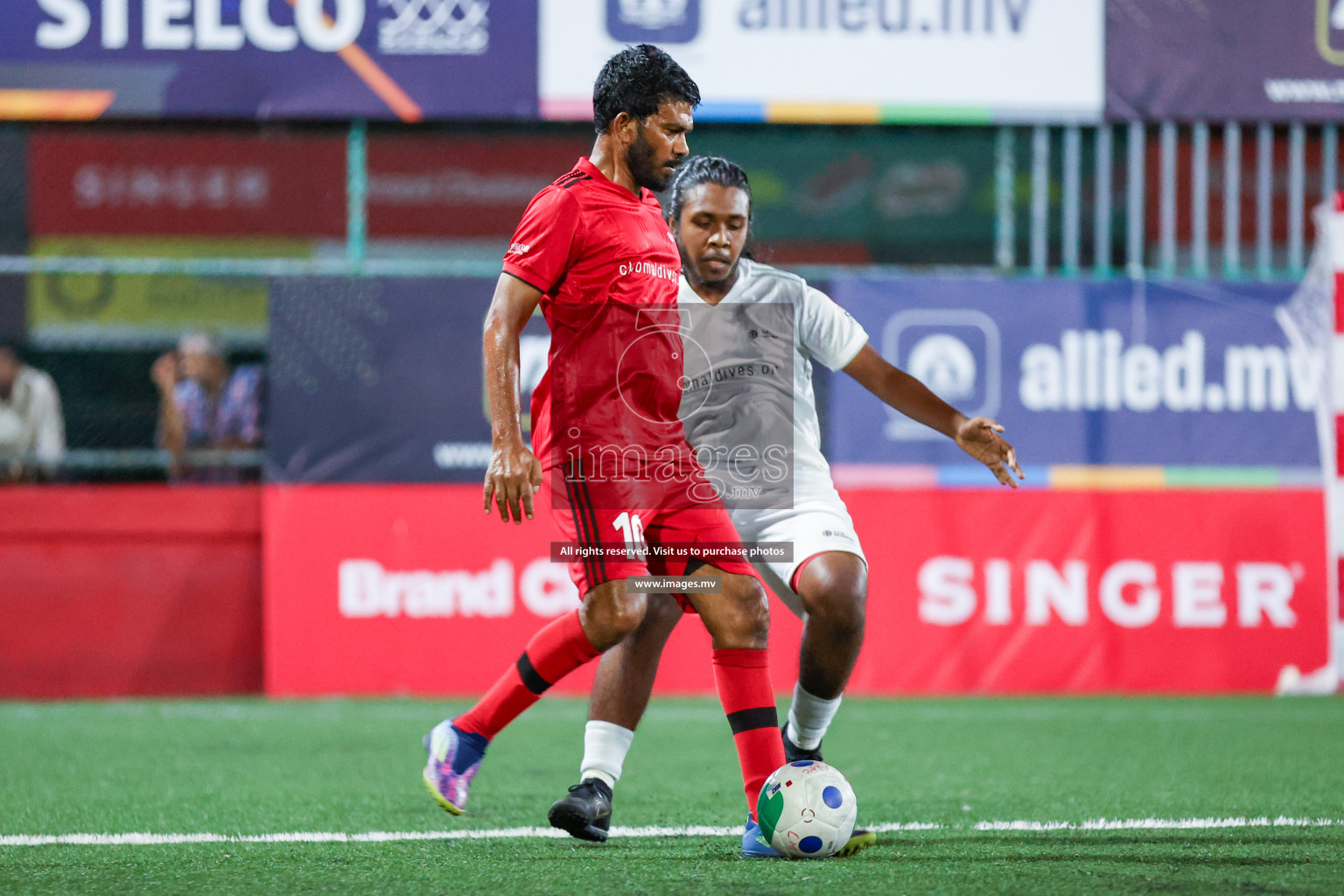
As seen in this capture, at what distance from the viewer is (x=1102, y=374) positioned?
7.34 metres

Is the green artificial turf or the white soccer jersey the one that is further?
the white soccer jersey

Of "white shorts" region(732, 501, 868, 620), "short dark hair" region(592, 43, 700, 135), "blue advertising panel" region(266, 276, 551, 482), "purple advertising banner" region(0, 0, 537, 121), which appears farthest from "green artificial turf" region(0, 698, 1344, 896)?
"purple advertising banner" region(0, 0, 537, 121)

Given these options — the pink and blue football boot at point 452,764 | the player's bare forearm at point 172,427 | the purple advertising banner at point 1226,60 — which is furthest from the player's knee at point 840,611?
the player's bare forearm at point 172,427

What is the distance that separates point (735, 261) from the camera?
4086 millimetres

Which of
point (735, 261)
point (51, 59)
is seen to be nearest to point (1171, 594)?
point (735, 261)

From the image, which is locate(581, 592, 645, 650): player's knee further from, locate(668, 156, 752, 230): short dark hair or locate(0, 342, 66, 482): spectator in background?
locate(0, 342, 66, 482): spectator in background

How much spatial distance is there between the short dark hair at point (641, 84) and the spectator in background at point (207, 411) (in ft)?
14.4

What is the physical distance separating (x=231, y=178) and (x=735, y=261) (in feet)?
36.7

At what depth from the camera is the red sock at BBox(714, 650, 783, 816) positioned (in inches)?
145

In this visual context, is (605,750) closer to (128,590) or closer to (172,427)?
(128,590)

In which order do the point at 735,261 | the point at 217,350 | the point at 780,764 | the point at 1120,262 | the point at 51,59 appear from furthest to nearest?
the point at 1120,262
the point at 217,350
the point at 51,59
the point at 735,261
the point at 780,764

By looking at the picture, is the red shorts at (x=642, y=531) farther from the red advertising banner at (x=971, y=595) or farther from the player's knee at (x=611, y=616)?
the red advertising banner at (x=971, y=595)

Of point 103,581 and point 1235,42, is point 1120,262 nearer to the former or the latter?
point 1235,42

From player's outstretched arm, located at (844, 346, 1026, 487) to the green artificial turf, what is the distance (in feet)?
3.23
